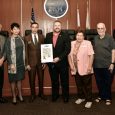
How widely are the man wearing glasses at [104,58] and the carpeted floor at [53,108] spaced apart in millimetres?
358

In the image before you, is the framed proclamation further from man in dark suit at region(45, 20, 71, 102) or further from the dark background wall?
the dark background wall

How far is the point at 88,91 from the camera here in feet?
16.5

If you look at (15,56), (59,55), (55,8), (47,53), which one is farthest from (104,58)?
(55,8)

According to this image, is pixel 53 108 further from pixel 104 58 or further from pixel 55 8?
pixel 55 8

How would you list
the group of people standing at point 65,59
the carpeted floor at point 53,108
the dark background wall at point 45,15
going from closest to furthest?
1. the carpeted floor at point 53,108
2. the group of people standing at point 65,59
3. the dark background wall at point 45,15

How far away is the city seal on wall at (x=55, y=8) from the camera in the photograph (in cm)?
788

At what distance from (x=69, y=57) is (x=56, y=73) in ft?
1.36

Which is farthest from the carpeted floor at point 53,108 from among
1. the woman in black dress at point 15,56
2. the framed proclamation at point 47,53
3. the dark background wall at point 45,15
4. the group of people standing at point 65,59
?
the dark background wall at point 45,15

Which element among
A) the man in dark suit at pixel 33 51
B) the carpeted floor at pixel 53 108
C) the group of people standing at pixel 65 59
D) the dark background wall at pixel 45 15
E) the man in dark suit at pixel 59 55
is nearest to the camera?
the carpeted floor at pixel 53 108

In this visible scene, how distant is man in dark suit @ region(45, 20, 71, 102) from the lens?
5105 millimetres

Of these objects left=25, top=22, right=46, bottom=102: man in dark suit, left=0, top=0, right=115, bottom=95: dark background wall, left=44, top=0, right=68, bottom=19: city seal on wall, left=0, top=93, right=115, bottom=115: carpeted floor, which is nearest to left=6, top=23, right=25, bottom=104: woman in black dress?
left=25, top=22, right=46, bottom=102: man in dark suit

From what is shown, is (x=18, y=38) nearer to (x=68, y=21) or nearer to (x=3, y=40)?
(x=3, y=40)

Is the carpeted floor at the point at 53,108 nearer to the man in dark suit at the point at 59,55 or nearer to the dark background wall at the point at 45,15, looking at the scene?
the man in dark suit at the point at 59,55

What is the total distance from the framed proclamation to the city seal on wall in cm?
291
